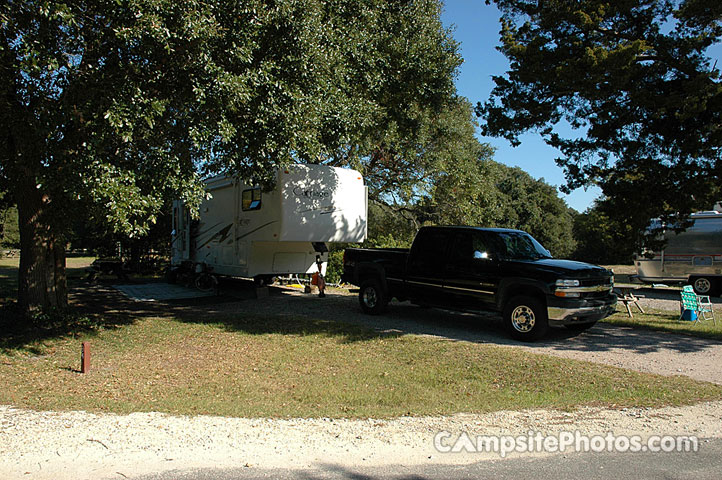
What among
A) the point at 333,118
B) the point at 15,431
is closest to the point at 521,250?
the point at 333,118

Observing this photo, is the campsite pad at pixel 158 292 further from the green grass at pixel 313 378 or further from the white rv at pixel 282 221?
the green grass at pixel 313 378

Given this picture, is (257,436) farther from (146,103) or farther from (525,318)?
(525,318)

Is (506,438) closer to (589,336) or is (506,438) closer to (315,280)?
(589,336)

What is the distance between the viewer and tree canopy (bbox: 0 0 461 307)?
721cm

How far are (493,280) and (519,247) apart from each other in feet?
3.41

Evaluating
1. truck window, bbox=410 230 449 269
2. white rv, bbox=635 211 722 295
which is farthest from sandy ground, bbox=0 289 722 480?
white rv, bbox=635 211 722 295

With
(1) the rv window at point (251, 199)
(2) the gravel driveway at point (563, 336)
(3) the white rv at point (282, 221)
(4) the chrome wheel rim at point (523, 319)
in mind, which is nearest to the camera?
(2) the gravel driveway at point (563, 336)

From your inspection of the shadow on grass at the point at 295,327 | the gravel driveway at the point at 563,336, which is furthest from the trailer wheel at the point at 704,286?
the shadow on grass at the point at 295,327

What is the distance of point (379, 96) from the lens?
13.7 metres

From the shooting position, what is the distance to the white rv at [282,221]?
12.8 meters

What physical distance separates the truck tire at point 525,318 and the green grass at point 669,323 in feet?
11.0

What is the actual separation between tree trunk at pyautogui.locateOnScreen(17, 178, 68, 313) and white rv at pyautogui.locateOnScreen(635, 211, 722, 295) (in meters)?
17.8

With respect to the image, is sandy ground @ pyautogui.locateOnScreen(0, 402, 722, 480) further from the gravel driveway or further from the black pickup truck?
the black pickup truck

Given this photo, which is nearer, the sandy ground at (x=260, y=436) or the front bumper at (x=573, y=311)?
the sandy ground at (x=260, y=436)
